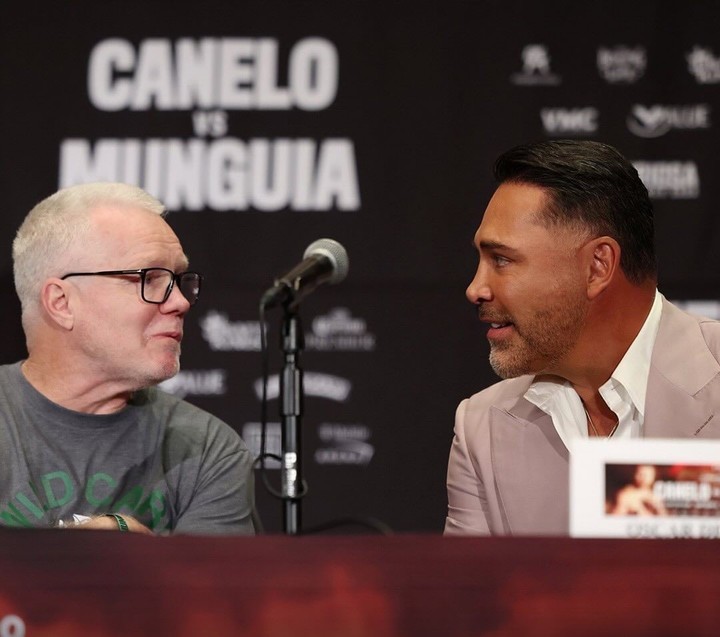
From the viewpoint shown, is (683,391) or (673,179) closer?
(683,391)

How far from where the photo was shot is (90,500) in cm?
221

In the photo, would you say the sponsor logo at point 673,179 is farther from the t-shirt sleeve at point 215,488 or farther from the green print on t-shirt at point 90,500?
the green print on t-shirt at point 90,500

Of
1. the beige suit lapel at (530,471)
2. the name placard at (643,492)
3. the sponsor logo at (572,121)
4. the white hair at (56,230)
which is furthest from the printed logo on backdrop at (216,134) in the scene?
the name placard at (643,492)

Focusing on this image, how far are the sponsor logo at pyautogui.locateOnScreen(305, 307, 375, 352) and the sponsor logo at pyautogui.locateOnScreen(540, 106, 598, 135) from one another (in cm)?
99

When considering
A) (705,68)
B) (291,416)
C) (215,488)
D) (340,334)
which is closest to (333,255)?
(291,416)

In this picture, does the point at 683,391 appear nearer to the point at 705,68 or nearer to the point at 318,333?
the point at 318,333

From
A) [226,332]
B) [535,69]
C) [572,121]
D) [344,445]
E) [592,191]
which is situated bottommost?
[344,445]

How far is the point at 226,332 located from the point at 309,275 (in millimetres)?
2259

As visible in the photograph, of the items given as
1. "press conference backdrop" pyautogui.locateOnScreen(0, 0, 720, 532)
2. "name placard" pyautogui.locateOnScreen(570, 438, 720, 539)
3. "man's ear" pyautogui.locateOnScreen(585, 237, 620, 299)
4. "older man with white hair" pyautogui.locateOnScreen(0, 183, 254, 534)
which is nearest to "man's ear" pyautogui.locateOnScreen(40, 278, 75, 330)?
"older man with white hair" pyautogui.locateOnScreen(0, 183, 254, 534)

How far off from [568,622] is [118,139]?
329 centimetres

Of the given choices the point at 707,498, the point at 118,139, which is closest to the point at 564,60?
the point at 118,139

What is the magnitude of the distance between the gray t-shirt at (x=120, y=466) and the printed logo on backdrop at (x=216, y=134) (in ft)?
5.72

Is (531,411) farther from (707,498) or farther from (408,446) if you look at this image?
(408,446)

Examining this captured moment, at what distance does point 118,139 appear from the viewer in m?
4.07
